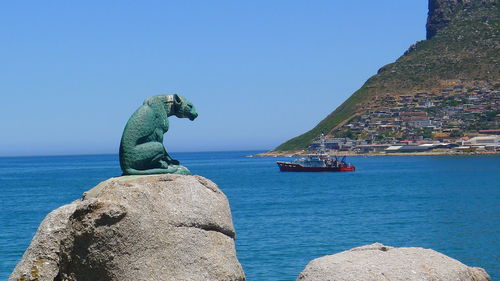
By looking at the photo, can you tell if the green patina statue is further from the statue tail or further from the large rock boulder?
the large rock boulder

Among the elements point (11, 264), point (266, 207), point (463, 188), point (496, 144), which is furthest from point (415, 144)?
point (11, 264)

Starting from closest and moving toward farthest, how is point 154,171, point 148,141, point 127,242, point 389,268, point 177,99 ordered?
point 389,268 < point 127,242 < point 154,171 < point 148,141 < point 177,99

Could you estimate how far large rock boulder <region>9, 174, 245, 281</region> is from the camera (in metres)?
9.76

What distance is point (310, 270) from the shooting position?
919cm

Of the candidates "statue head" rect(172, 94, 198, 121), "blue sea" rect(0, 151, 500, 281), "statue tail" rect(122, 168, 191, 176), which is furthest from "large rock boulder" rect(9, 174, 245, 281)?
"blue sea" rect(0, 151, 500, 281)

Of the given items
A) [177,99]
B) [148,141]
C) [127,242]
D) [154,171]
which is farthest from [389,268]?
[177,99]

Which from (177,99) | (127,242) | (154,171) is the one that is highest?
(177,99)

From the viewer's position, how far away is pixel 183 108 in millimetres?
12422

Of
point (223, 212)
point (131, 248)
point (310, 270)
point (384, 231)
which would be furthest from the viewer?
point (384, 231)

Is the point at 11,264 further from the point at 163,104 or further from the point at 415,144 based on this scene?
the point at 415,144

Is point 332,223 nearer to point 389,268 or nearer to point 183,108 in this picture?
point 183,108

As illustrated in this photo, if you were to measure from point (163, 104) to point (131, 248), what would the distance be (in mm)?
2954

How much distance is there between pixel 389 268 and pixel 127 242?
2.97 m

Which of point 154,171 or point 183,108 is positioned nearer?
point 154,171
